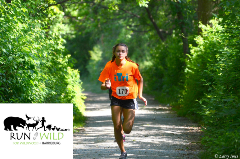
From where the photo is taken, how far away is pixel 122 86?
6.61m

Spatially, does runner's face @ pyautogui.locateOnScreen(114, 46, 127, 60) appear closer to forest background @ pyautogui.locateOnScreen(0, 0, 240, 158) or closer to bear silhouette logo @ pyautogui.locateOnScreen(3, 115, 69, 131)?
bear silhouette logo @ pyautogui.locateOnScreen(3, 115, 69, 131)

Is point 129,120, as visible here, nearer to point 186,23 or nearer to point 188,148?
point 188,148

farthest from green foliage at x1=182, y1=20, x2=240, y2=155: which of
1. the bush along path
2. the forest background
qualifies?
the bush along path

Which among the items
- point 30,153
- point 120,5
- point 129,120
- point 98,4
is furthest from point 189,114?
point 120,5

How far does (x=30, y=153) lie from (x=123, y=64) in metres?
2.23

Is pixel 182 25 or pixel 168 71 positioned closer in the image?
pixel 182 25

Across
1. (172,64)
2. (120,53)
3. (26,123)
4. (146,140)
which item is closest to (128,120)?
(120,53)

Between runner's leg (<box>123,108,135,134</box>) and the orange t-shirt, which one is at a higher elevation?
the orange t-shirt

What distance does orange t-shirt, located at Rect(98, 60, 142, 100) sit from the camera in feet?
21.7

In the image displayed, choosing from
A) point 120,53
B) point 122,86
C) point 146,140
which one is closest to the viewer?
point 122,86

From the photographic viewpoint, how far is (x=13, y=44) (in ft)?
26.2

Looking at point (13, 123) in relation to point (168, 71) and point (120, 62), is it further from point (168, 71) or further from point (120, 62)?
point (168, 71)

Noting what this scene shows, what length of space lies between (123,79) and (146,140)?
3.63 metres

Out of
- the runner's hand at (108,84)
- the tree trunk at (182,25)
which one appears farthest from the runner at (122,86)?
the tree trunk at (182,25)
